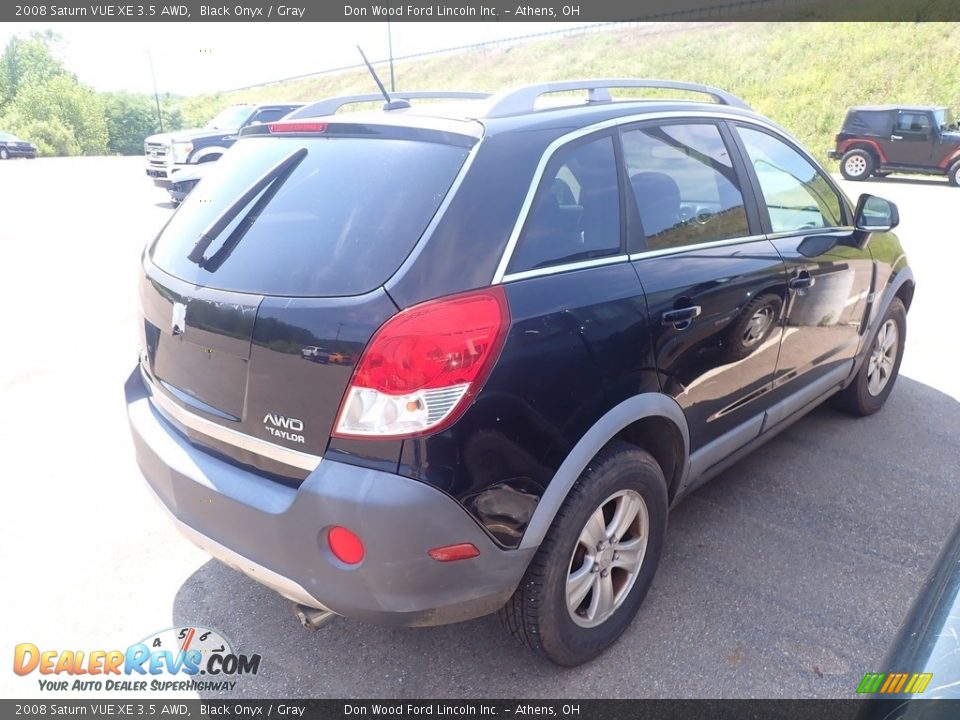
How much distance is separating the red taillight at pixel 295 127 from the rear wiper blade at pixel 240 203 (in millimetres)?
99

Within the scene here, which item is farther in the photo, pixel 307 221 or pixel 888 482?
pixel 888 482

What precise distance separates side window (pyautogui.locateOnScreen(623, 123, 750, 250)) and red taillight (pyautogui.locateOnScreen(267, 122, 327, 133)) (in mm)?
1117

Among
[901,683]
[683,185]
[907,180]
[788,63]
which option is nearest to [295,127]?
[683,185]

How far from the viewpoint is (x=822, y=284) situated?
345 centimetres

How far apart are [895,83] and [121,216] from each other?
2891 centimetres

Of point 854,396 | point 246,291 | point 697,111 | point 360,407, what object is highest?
point 697,111

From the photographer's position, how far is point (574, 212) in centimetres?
235

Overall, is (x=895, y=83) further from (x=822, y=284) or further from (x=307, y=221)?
(x=307, y=221)

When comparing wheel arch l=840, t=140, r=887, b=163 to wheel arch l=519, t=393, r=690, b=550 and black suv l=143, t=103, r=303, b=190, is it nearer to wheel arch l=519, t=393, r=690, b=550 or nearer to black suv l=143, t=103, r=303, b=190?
black suv l=143, t=103, r=303, b=190

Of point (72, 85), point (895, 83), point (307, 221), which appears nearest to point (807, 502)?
point (307, 221)

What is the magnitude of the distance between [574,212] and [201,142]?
45.3 ft

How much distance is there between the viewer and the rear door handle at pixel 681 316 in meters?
2.51

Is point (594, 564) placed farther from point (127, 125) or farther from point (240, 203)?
point (127, 125)

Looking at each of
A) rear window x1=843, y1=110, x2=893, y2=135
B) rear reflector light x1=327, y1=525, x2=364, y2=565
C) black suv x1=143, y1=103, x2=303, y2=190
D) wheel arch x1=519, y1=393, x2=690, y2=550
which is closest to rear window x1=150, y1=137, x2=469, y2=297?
rear reflector light x1=327, y1=525, x2=364, y2=565
